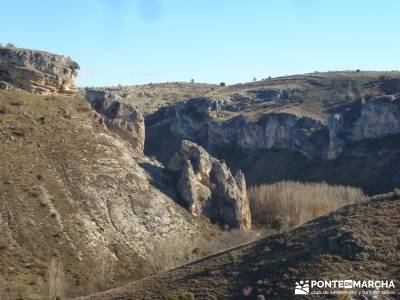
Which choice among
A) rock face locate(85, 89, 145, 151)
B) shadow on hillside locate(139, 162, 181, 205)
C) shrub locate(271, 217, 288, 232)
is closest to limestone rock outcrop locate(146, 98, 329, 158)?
rock face locate(85, 89, 145, 151)

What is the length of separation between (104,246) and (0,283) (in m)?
14.7

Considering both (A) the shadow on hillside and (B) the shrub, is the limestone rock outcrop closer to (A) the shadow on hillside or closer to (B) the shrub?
(A) the shadow on hillside

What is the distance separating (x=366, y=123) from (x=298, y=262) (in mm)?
127677

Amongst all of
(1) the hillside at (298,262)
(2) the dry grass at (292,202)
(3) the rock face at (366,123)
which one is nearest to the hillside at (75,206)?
(2) the dry grass at (292,202)

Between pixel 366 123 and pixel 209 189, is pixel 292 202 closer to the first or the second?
pixel 209 189

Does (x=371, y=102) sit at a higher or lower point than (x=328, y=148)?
higher

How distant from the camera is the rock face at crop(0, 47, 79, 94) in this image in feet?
321

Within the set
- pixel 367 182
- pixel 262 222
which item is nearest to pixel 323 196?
pixel 262 222

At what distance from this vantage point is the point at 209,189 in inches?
3821

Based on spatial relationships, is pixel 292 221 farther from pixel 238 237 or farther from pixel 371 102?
pixel 371 102

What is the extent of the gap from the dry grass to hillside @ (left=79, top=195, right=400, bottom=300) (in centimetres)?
Result: 4586

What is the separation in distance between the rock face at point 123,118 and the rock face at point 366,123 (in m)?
70.5

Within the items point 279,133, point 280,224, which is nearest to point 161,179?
point 280,224

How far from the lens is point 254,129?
191 meters
